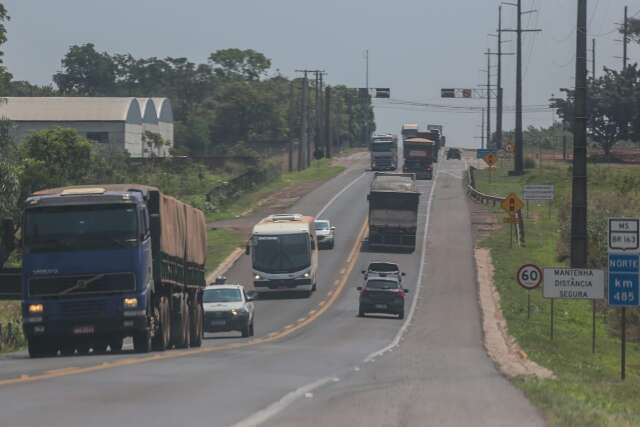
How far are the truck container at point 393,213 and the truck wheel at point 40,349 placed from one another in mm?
41795

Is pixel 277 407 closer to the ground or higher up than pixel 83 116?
closer to the ground

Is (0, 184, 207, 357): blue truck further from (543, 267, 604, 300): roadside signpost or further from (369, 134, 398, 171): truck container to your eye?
(369, 134, 398, 171): truck container

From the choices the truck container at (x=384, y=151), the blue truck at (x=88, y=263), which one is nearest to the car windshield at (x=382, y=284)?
the blue truck at (x=88, y=263)

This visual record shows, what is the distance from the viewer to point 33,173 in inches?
2511

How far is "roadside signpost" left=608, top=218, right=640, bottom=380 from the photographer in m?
22.7

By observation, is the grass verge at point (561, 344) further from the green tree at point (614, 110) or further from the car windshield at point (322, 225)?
the green tree at point (614, 110)

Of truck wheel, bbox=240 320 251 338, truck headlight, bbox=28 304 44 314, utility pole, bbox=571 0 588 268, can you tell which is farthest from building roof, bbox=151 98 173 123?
truck headlight, bbox=28 304 44 314

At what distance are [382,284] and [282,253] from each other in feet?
23.2

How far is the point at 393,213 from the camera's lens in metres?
66.6

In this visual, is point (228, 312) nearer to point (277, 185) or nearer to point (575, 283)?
point (575, 283)

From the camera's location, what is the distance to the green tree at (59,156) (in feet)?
219

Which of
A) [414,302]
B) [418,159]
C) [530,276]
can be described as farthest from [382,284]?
[418,159]

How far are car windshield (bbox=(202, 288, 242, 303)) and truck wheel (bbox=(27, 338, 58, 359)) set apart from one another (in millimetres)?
13848

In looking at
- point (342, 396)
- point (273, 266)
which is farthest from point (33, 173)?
point (342, 396)
